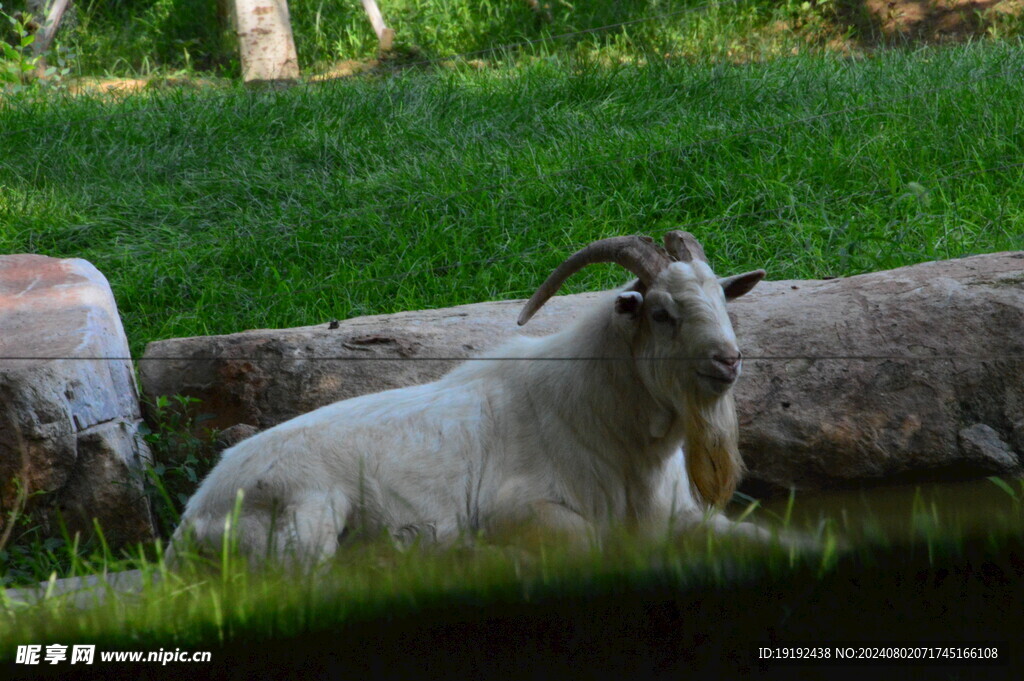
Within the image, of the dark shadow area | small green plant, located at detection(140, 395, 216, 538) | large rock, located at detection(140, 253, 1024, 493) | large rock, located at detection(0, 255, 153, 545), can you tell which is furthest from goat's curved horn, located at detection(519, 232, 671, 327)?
large rock, located at detection(0, 255, 153, 545)

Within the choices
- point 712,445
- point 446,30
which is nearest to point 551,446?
point 712,445

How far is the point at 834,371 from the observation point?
16.8 ft

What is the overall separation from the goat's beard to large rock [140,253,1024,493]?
71 centimetres

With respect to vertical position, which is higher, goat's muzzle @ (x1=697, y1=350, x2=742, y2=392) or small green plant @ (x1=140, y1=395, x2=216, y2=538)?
goat's muzzle @ (x1=697, y1=350, x2=742, y2=392)

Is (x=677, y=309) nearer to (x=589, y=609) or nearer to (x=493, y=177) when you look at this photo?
(x=589, y=609)

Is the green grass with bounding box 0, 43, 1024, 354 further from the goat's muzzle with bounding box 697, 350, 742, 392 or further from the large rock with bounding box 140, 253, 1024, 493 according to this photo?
the goat's muzzle with bounding box 697, 350, 742, 392

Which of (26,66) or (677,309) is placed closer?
(677,309)

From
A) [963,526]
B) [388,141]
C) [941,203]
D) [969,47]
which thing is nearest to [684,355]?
[963,526]

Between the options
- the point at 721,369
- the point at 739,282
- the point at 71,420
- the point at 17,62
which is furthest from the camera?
the point at 17,62

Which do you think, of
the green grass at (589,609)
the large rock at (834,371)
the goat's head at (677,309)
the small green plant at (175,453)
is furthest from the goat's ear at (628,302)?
the small green plant at (175,453)

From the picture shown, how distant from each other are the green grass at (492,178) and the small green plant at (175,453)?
1.86 meters

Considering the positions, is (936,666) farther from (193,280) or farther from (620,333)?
(193,280)

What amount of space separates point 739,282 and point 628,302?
52 centimetres

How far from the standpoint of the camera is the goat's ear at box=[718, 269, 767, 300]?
4359 mm
